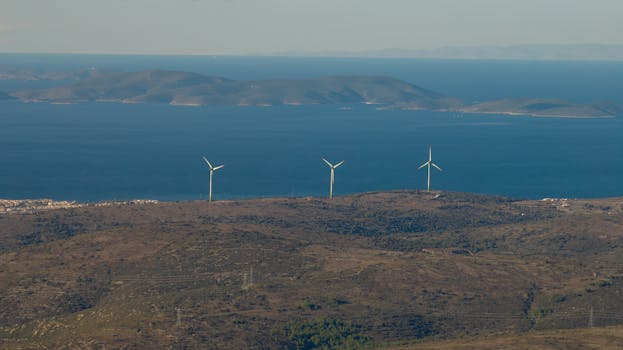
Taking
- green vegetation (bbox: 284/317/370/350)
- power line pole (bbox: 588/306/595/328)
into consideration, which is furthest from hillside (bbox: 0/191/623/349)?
power line pole (bbox: 588/306/595/328)

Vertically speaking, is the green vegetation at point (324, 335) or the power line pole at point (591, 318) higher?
the power line pole at point (591, 318)

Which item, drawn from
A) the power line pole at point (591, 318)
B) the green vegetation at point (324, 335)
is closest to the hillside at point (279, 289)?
the green vegetation at point (324, 335)

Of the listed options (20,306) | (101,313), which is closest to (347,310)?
(101,313)

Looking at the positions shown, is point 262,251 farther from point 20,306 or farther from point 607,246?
point 607,246

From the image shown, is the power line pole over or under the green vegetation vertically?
over

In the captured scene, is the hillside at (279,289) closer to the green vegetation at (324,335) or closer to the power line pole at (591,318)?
the green vegetation at (324,335)

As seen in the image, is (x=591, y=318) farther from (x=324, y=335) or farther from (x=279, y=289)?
(x=279, y=289)

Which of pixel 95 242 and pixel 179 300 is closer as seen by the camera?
pixel 179 300

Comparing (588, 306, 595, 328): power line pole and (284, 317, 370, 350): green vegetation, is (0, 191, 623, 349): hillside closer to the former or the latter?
(284, 317, 370, 350): green vegetation
